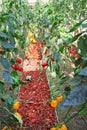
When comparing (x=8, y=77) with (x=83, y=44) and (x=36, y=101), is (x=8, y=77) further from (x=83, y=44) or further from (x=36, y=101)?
(x=36, y=101)

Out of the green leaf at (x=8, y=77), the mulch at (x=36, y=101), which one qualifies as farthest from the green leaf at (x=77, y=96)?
the mulch at (x=36, y=101)

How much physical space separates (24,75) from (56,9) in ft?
→ 4.31

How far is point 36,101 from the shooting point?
347 centimetres

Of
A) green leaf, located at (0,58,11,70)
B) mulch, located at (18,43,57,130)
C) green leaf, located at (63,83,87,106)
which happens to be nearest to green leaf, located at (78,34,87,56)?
green leaf, located at (63,83,87,106)

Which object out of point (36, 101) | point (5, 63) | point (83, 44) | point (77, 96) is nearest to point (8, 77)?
point (5, 63)

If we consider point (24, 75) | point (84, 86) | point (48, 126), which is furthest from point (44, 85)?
point (84, 86)

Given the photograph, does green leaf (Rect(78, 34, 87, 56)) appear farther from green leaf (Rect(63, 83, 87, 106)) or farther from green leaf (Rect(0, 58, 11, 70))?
green leaf (Rect(0, 58, 11, 70))

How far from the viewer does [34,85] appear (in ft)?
13.4

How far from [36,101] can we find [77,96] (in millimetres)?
2606

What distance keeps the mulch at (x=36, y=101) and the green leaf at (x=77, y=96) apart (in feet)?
6.23

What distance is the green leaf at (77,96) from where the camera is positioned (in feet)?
2.86

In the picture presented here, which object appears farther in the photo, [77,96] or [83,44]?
[83,44]

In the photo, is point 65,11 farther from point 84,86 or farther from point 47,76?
point 84,86

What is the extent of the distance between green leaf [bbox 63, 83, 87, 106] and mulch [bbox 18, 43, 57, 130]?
1900 millimetres
